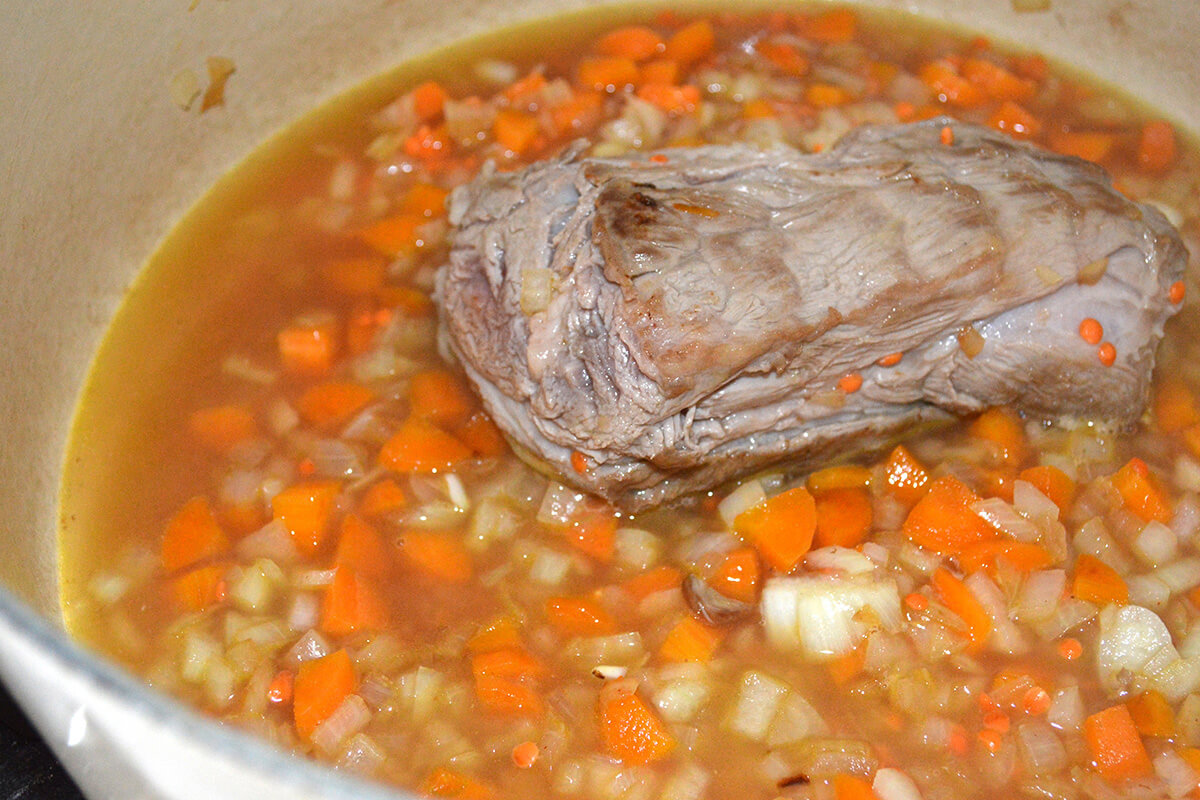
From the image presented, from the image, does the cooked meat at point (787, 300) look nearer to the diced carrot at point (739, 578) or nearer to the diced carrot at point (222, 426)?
the diced carrot at point (739, 578)

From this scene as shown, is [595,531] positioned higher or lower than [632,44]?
lower

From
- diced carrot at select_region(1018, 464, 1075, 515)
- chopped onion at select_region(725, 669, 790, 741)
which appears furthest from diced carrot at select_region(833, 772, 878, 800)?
diced carrot at select_region(1018, 464, 1075, 515)

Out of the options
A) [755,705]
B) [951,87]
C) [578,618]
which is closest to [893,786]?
[755,705]

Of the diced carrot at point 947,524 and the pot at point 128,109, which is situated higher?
the pot at point 128,109

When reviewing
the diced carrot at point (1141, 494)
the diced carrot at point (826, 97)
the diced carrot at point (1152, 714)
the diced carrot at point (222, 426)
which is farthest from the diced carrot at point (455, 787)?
the diced carrot at point (826, 97)

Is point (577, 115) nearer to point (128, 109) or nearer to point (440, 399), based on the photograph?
point (440, 399)

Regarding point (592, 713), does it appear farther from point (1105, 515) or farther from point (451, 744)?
point (1105, 515)

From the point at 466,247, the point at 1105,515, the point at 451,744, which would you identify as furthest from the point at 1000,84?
the point at 451,744
